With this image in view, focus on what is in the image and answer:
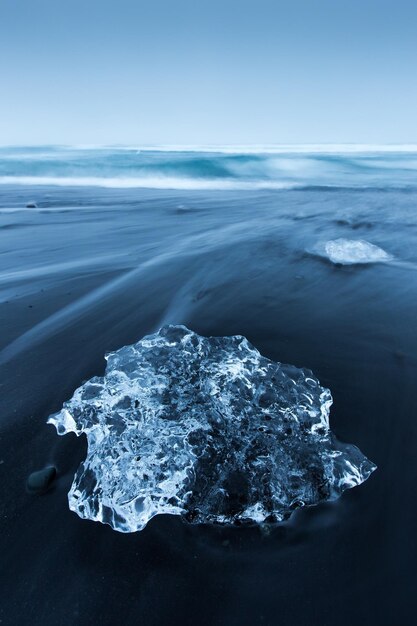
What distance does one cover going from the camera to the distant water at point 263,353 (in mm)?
1293

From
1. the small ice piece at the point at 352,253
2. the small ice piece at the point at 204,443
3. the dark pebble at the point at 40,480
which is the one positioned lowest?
the dark pebble at the point at 40,480

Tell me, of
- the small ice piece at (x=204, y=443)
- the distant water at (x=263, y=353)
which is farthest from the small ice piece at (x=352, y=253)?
the small ice piece at (x=204, y=443)

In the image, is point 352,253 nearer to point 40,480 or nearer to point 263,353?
point 263,353

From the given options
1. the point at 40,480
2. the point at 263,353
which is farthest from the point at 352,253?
the point at 40,480

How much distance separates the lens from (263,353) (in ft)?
8.56

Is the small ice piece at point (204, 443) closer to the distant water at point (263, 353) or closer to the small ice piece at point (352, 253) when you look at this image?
the distant water at point (263, 353)

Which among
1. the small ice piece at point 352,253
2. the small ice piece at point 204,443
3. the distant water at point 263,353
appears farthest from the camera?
the small ice piece at point 352,253

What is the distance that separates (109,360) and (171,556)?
140 centimetres

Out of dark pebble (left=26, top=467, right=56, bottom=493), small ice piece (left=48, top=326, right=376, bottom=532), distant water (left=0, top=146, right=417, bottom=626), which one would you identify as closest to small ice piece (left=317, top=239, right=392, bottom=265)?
distant water (left=0, top=146, right=417, bottom=626)

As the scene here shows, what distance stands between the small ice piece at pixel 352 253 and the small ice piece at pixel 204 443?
2.98 metres

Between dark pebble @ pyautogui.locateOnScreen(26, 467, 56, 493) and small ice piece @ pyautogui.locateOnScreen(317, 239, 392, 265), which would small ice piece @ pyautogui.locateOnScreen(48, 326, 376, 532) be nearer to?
dark pebble @ pyautogui.locateOnScreen(26, 467, 56, 493)

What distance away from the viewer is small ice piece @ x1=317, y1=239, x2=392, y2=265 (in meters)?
4.71

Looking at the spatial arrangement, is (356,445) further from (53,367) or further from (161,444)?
(53,367)

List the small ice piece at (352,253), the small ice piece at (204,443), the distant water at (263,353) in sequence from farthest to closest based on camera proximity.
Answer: the small ice piece at (352,253) < the small ice piece at (204,443) < the distant water at (263,353)
